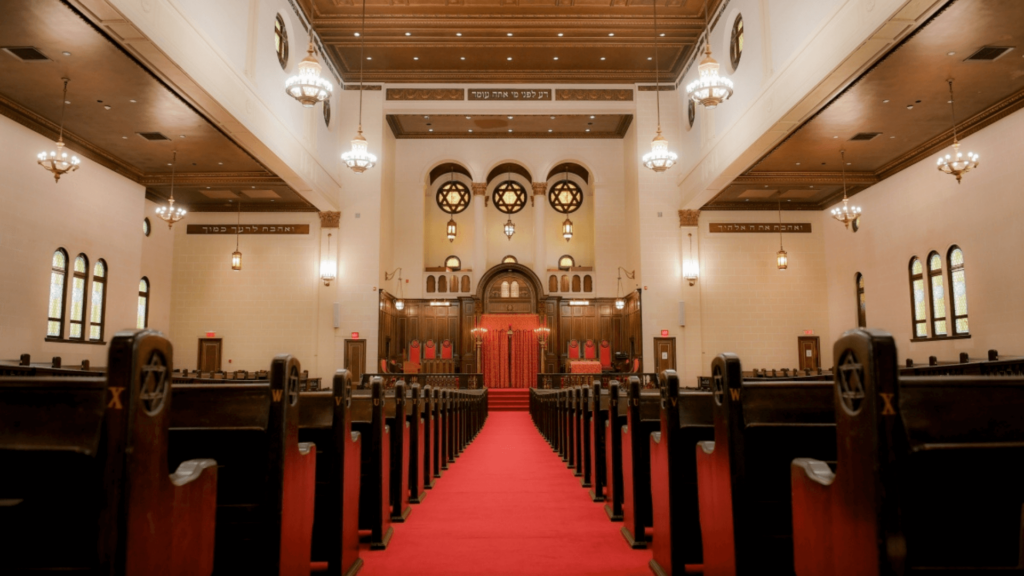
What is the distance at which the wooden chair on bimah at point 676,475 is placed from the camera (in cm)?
319

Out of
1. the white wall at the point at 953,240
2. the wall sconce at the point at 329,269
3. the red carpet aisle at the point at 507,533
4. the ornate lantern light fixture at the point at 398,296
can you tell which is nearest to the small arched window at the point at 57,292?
the wall sconce at the point at 329,269

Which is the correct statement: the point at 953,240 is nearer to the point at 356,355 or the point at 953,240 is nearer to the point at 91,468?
the point at 356,355

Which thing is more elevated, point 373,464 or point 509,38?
point 509,38

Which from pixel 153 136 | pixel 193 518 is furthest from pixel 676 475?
pixel 153 136

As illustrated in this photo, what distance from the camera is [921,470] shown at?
1720mm

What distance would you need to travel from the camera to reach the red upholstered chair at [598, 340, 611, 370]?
915 inches

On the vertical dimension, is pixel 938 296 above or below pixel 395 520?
above

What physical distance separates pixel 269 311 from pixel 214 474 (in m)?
20.2

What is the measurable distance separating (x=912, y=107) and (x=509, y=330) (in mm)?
Result: 14602

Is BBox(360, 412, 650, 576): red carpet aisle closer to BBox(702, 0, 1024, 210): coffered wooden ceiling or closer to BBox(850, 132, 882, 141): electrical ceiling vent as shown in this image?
BBox(702, 0, 1024, 210): coffered wooden ceiling

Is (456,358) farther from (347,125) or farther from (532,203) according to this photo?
(347,125)

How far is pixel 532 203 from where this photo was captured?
25.8 m

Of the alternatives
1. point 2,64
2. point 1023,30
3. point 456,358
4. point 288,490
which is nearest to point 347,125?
point 456,358

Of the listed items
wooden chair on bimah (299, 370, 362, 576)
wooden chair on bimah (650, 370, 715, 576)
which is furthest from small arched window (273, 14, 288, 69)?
wooden chair on bimah (650, 370, 715, 576)
